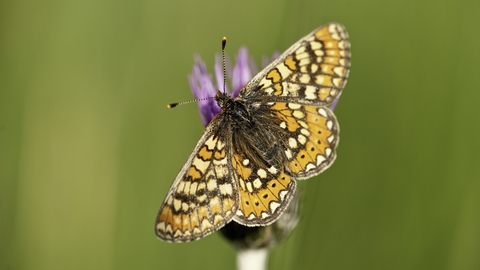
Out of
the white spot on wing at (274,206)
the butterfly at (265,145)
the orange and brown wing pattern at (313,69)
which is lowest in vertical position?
the white spot on wing at (274,206)

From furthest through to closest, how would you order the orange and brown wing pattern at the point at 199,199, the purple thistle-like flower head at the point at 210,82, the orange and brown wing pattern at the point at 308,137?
the purple thistle-like flower head at the point at 210,82, the orange and brown wing pattern at the point at 308,137, the orange and brown wing pattern at the point at 199,199

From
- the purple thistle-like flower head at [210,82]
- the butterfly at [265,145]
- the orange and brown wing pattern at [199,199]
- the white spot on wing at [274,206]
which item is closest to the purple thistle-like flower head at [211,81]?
the purple thistle-like flower head at [210,82]

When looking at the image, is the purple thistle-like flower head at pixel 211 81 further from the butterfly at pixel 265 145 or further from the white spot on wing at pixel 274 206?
the white spot on wing at pixel 274 206

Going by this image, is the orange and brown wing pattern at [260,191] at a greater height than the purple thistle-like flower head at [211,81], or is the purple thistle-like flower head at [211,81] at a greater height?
the purple thistle-like flower head at [211,81]

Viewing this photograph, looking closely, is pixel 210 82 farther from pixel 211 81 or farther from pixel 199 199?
pixel 199 199
